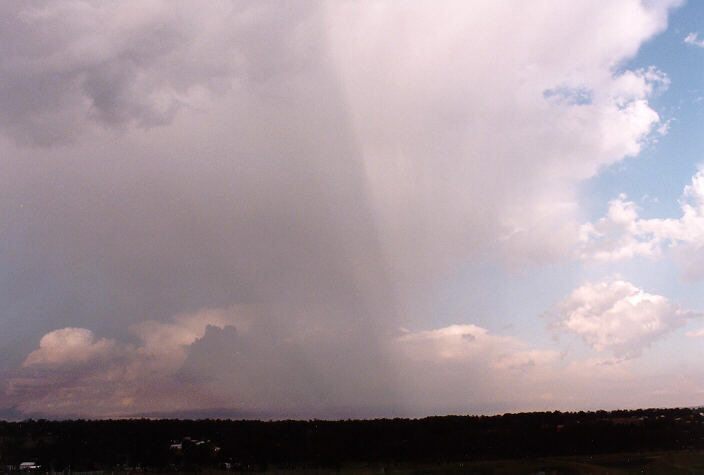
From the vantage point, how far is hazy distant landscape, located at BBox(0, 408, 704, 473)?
463 feet

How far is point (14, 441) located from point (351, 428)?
92035mm

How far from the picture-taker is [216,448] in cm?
16312

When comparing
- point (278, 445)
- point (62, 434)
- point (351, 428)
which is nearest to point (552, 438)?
point (351, 428)

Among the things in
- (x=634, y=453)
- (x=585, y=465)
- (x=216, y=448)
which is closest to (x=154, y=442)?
(x=216, y=448)

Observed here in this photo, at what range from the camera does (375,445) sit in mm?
164000

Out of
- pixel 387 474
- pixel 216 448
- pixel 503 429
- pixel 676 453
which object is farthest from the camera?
pixel 503 429

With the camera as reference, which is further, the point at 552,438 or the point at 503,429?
the point at 503,429

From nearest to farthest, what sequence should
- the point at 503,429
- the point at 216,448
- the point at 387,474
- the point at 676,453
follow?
the point at 387,474
the point at 676,453
the point at 216,448
the point at 503,429

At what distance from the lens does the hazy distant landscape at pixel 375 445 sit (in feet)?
463

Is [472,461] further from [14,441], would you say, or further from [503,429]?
[14,441]

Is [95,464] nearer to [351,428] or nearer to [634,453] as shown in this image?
[351,428]

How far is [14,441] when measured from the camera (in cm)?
16625

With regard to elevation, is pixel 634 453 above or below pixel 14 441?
below

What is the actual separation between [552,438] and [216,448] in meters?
89.8
